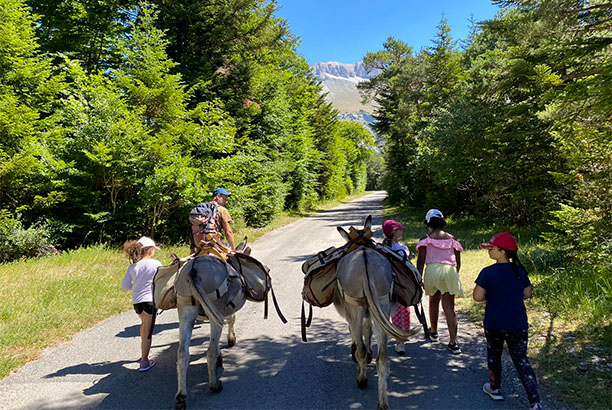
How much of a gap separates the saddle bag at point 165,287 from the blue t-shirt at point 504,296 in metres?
3.32

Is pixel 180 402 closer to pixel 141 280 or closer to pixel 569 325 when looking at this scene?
pixel 141 280

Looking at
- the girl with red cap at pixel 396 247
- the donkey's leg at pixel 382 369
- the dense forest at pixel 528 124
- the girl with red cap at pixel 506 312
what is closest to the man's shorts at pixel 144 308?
the donkey's leg at pixel 382 369

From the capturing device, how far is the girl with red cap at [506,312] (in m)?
3.21

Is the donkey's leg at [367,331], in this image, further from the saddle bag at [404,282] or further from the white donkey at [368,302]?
the saddle bag at [404,282]

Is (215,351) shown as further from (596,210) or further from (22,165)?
(22,165)

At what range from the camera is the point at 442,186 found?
2017 centimetres

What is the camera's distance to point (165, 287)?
12.5ft

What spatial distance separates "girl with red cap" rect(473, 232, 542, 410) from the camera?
10.5 ft

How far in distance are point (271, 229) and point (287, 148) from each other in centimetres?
760

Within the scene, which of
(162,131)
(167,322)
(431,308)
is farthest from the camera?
(162,131)

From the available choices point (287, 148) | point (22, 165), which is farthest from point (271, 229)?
point (22, 165)

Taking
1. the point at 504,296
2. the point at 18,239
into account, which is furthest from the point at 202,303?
the point at 18,239

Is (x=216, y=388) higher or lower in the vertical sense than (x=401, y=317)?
lower

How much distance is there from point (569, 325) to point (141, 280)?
6034 mm
